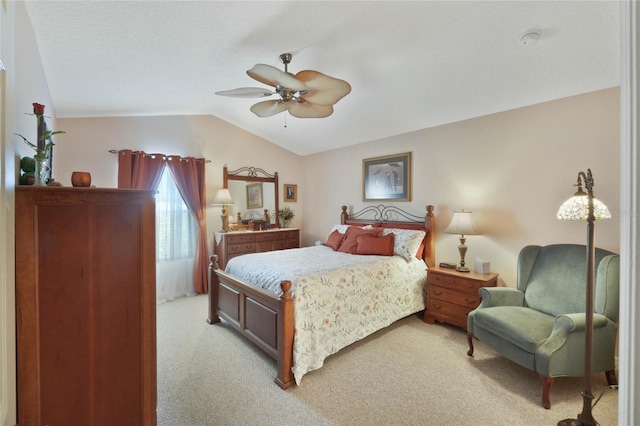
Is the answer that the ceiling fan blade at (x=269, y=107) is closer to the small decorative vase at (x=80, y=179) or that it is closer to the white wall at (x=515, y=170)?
the small decorative vase at (x=80, y=179)

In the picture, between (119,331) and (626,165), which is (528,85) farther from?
(119,331)

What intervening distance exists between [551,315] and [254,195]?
4.54 metres

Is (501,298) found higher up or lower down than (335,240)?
lower down

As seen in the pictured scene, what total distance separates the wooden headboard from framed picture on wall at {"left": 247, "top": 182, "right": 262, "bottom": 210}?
1625mm

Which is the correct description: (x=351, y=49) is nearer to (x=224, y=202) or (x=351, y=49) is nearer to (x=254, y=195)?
(x=224, y=202)

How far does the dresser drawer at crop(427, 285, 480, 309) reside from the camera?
3.00 metres

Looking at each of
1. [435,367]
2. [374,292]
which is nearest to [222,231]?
[374,292]

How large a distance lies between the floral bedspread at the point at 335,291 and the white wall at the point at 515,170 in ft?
3.03

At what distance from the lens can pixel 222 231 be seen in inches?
188

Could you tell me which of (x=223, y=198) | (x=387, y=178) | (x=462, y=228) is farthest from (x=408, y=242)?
(x=223, y=198)

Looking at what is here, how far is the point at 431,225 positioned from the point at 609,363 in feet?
6.74

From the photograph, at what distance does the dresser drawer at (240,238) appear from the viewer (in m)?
4.55

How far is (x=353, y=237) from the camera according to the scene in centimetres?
392

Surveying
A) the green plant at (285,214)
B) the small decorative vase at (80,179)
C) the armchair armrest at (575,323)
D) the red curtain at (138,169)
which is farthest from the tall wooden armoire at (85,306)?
the green plant at (285,214)
